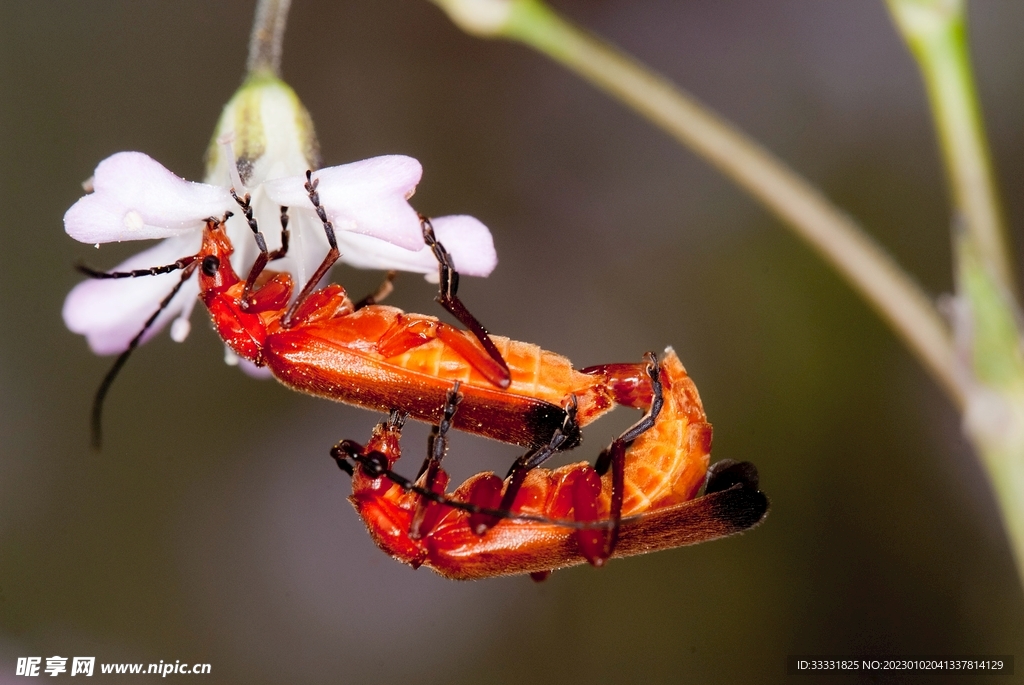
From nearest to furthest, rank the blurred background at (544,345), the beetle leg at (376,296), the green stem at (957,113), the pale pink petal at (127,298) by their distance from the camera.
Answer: the green stem at (957,113), the beetle leg at (376,296), the pale pink petal at (127,298), the blurred background at (544,345)

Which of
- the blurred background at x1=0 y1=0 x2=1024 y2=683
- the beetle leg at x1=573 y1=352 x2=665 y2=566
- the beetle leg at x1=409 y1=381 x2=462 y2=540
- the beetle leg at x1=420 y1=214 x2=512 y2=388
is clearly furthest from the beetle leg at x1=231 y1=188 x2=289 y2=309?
the blurred background at x1=0 y1=0 x2=1024 y2=683

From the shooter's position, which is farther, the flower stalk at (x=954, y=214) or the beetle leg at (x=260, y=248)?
the beetle leg at (x=260, y=248)

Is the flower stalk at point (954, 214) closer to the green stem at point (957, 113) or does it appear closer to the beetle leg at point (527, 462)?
the green stem at point (957, 113)

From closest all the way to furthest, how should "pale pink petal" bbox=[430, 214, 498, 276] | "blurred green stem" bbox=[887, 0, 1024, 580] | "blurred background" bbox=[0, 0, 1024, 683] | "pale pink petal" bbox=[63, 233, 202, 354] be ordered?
"blurred green stem" bbox=[887, 0, 1024, 580]
"pale pink petal" bbox=[430, 214, 498, 276]
"pale pink petal" bbox=[63, 233, 202, 354]
"blurred background" bbox=[0, 0, 1024, 683]

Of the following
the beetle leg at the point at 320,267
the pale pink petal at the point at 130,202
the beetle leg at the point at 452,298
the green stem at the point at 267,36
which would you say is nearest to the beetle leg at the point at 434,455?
the beetle leg at the point at 452,298

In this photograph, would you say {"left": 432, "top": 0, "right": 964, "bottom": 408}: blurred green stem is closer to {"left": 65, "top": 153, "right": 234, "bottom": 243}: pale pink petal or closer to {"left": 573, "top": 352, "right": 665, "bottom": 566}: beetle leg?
{"left": 573, "top": 352, "right": 665, "bottom": 566}: beetle leg

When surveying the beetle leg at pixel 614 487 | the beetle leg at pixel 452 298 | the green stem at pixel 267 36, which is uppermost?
the green stem at pixel 267 36

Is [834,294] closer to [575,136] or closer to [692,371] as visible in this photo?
[692,371]
